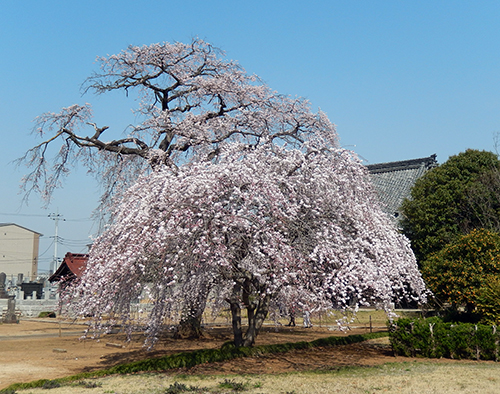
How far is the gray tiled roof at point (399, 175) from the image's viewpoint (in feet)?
126

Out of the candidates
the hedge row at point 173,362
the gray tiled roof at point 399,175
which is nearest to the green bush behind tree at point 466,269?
the hedge row at point 173,362

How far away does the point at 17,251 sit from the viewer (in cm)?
7581

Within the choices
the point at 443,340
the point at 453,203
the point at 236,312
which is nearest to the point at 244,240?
the point at 236,312

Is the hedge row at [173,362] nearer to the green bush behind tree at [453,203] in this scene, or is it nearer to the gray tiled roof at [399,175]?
the green bush behind tree at [453,203]

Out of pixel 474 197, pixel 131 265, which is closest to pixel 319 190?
pixel 131 265

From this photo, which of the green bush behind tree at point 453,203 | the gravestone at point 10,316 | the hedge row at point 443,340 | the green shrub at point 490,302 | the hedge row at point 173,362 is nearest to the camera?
the hedge row at point 173,362

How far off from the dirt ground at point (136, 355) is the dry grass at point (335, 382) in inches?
38.2

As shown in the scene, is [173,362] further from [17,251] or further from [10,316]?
[17,251]

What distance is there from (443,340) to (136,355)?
10.1 meters

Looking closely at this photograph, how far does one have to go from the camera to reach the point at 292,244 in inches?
458

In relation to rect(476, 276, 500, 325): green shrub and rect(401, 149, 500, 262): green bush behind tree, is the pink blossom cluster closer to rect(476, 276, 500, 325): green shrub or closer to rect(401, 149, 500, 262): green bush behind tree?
rect(476, 276, 500, 325): green shrub

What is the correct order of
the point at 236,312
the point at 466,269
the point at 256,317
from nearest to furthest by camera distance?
the point at 236,312, the point at 256,317, the point at 466,269

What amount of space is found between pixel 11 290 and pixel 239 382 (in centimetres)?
4561

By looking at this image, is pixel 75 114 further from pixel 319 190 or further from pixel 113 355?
pixel 319 190
